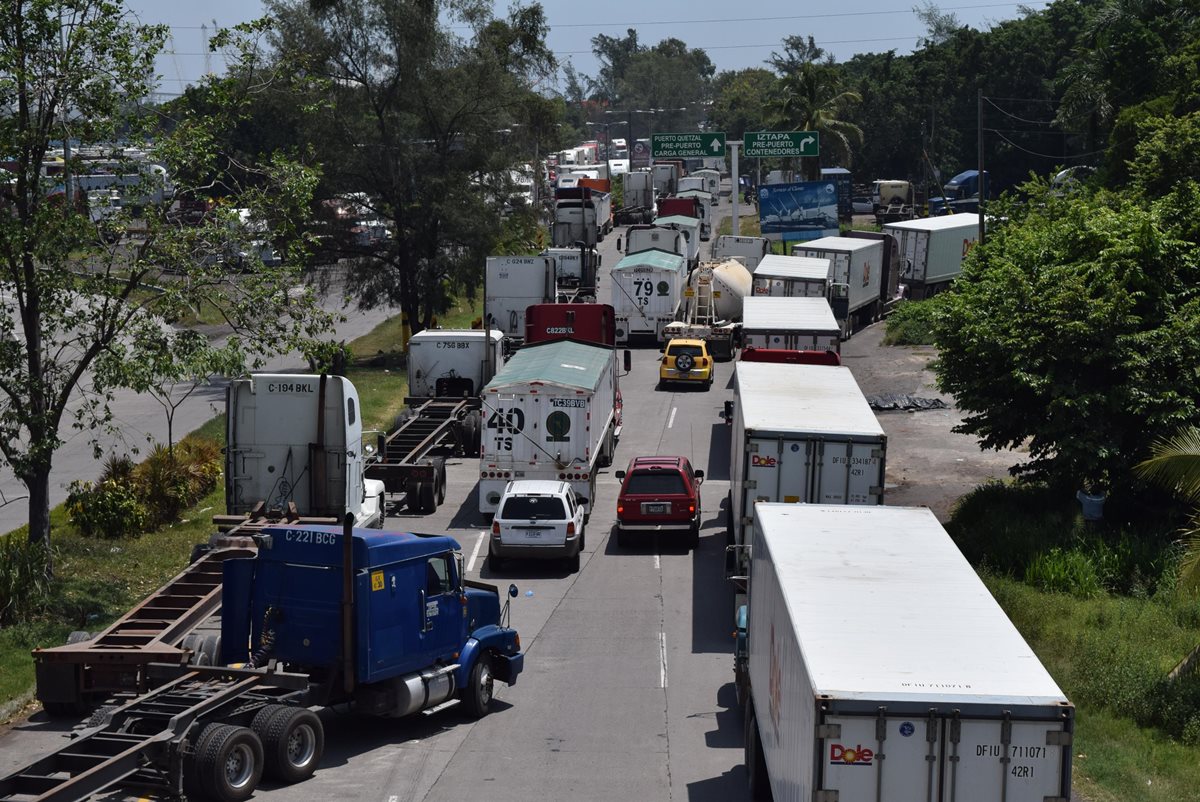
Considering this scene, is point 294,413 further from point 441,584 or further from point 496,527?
point 441,584

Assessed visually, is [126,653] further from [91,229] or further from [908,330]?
[908,330]

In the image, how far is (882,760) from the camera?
10.1 meters

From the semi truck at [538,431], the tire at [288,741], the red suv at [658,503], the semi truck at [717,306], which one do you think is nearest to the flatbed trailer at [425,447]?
the semi truck at [538,431]

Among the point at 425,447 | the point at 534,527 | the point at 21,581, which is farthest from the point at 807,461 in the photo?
the point at 425,447

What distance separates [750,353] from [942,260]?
32.9 m

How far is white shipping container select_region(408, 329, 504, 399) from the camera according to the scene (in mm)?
38594

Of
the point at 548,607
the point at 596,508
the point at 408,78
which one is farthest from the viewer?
the point at 408,78

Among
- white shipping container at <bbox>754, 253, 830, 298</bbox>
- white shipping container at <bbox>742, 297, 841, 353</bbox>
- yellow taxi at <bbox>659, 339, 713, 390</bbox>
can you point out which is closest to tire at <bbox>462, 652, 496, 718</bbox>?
white shipping container at <bbox>742, 297, 841, 353</bbox>

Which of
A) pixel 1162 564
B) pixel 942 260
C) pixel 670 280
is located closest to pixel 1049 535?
pixel 1162 564

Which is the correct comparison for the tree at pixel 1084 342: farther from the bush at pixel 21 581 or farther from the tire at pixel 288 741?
the bush at pixel 21 581

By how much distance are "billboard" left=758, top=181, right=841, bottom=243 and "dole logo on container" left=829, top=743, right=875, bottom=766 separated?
63.0 meters

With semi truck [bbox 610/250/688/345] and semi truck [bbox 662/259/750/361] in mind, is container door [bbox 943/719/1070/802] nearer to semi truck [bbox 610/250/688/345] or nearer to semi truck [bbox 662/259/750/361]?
semi truck [bbox 662/259/750/361]

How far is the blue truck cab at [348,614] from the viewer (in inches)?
612

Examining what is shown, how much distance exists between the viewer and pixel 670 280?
5159 cm
